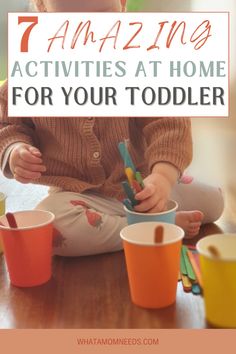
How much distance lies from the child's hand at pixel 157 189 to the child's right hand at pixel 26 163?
125 millimetres

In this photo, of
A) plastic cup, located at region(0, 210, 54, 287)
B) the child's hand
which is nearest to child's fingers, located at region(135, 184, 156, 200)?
the child's hand

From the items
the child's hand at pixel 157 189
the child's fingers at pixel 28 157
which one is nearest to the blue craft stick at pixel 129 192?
the child's hand at pixel 157 189

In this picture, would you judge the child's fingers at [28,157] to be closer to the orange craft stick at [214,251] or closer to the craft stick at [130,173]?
the craft stick at [130,173]

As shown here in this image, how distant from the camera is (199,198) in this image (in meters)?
0.76

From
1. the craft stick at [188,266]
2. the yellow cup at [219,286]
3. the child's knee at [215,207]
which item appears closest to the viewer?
the yellow cup at [219,286]

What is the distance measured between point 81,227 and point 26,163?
0.36ft

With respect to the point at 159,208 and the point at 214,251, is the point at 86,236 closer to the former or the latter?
the point at 159,208

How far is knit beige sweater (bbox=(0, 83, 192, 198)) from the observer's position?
625 millimetres

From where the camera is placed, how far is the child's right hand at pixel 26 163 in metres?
0.62

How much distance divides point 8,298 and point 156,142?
253 millimetres

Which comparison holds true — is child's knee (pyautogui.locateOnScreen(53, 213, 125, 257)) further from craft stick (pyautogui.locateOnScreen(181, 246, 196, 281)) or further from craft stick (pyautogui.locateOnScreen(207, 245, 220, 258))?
craft stick (pyautogui.locateOnScreen(207, 245, 220, 258))
